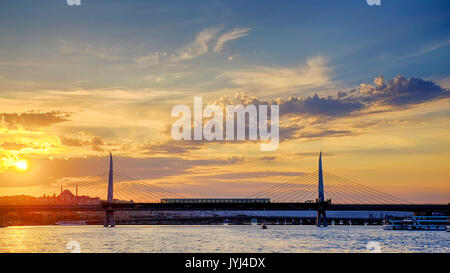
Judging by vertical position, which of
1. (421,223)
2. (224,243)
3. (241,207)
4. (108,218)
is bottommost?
(421,223)

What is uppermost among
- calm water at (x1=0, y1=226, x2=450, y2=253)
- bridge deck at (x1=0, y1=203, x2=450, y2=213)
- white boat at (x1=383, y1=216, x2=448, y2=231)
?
bridge deck at (x1=0, y1=203, x2=450, y2=213)

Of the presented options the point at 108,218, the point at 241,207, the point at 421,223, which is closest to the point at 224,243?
the point at 241,207

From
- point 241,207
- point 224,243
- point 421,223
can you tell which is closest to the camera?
point 224,243

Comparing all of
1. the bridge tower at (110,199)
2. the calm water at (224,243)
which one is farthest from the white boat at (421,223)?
the bridge tower at (110,199)

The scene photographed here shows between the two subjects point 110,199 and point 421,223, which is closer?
point 421,223

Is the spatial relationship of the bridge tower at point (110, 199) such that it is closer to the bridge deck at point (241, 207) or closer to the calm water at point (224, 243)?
the bridge deck at point (241, 207)

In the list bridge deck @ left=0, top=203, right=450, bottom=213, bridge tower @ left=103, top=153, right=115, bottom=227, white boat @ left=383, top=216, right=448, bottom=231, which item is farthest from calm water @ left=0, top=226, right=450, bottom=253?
bridge tower @ left=103, top=153, right=115, bottom=227

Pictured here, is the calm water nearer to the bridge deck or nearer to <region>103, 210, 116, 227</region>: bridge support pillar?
the bridge deck

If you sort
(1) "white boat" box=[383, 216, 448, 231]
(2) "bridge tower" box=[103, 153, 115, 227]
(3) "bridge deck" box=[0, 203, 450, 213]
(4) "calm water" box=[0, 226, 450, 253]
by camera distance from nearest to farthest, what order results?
(4) "calm water" box=[0, 226, 450, 253], (1) "white boat" box=[383, 216, 448, 231], (3) "bridge deck" box=[0, 203, 450, 213], (2) "bridge tower" box=[103, 153, 115, 227]

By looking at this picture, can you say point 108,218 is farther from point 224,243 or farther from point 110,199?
point 224,243
